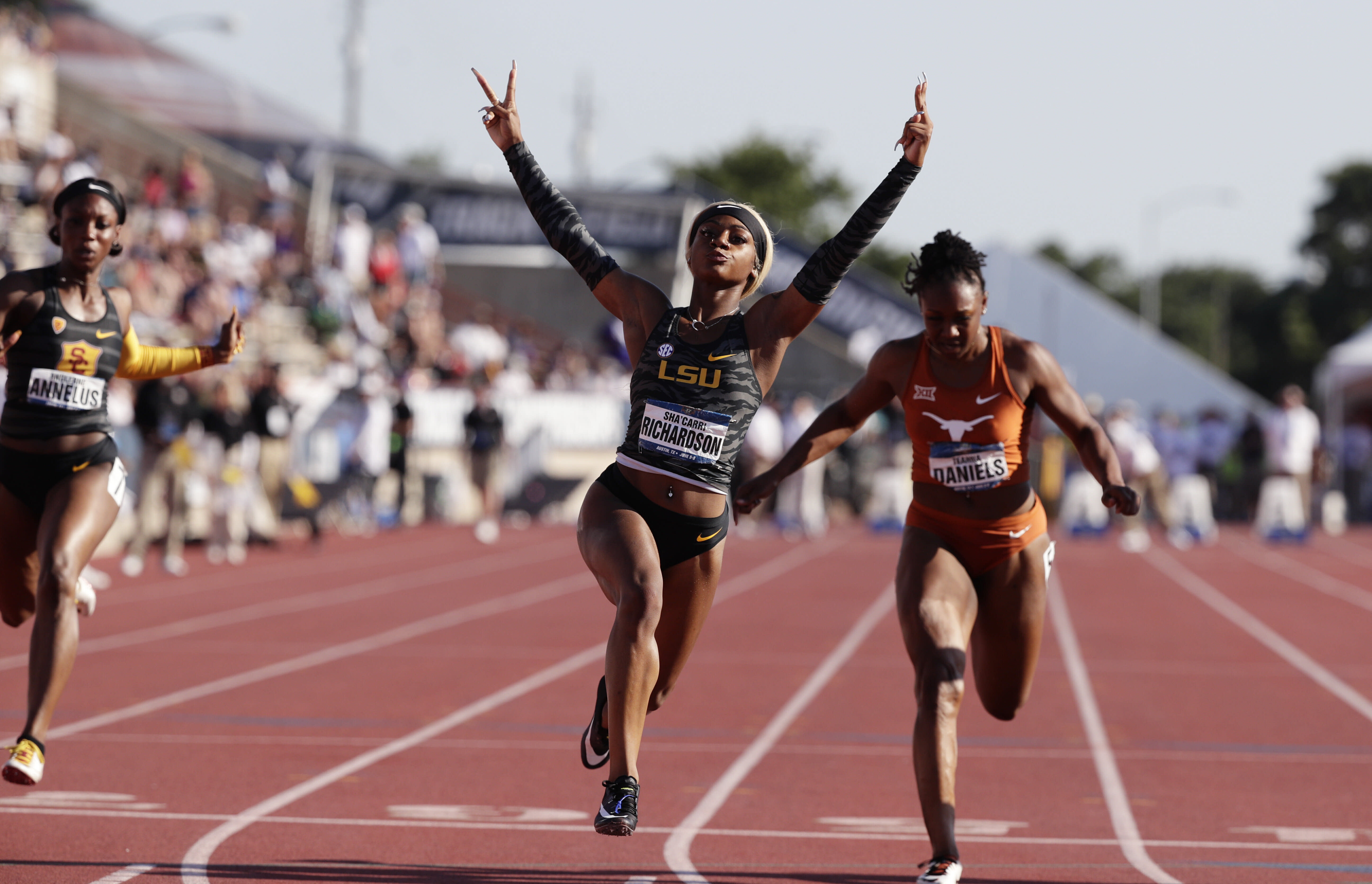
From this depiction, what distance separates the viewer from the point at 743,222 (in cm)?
571

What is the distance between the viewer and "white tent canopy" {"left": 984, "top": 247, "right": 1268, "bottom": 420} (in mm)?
40938

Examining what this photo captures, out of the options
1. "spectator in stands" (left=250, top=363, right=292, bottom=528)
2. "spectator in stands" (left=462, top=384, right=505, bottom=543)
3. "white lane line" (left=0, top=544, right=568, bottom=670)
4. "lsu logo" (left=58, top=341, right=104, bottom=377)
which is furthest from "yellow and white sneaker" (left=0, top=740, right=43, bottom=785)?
"spectator in stands" (left=462, top=384, right=505, bottom=543)

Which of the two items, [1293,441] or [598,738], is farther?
[1293,441]

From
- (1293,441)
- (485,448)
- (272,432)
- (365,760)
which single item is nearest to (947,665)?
(365,760)

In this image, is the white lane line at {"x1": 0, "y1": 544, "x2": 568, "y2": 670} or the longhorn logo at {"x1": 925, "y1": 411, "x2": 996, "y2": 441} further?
the white lane line at {"x1": 0, "y1": 544, "x2": 568, "y2": 670}

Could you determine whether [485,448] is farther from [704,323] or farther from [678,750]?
[704,323]

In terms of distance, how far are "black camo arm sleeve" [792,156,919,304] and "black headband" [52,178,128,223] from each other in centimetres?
248

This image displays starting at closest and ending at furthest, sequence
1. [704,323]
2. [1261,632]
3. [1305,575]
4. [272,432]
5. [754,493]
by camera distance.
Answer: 1. [704,323]
2. [754,493]
3. [1261,632]
4. [272,432]
5. [1305,575]

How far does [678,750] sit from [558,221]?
349cm

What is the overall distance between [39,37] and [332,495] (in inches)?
509

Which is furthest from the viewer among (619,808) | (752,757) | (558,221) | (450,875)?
(752,757)

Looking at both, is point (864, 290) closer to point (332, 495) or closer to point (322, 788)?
point (332, 495)

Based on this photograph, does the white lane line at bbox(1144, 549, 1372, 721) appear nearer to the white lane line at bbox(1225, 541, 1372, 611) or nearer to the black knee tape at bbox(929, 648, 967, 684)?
the white lane line at bbox(1225, 541, 1372, 611)

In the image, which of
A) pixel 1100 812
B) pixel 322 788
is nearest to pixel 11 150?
pixel 322 788
